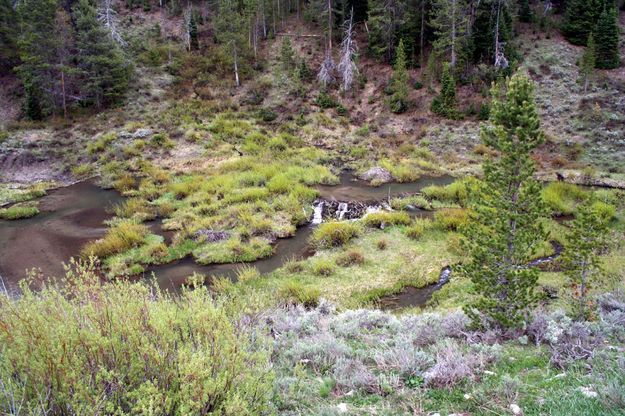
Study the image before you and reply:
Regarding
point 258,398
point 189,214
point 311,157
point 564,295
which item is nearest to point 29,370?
point 258,398

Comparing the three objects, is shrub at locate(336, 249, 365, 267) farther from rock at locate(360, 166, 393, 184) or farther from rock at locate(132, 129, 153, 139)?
rock at locate(132, 129, 153, 139)

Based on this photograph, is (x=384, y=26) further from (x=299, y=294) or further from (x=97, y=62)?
(x=299, y=294)

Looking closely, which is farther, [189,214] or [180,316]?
[189,214]

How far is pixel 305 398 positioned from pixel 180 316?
1.93 meters

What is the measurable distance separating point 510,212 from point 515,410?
3848mm

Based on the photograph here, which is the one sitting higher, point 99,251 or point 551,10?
point 551,10

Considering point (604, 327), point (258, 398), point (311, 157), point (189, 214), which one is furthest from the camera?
point (311, 157)

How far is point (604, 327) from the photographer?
6.86 meters

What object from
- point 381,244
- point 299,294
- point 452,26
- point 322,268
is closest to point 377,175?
point 381,244

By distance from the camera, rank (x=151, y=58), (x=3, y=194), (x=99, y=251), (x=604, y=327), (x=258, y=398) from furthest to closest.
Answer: (x=151, y=58)
(x=3, y=194)
(x=99, y=251)
(x=604, y=327)
(x=258, y=398)

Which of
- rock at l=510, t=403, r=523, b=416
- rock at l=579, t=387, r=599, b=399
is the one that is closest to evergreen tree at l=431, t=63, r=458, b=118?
rock at l=579, t=387, r=599, b=399

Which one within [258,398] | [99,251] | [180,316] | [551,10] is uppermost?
[551,10]

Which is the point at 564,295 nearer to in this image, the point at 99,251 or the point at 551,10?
the point at 99,251

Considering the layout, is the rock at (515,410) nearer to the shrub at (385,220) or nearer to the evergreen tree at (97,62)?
the shrub at (385,220)
